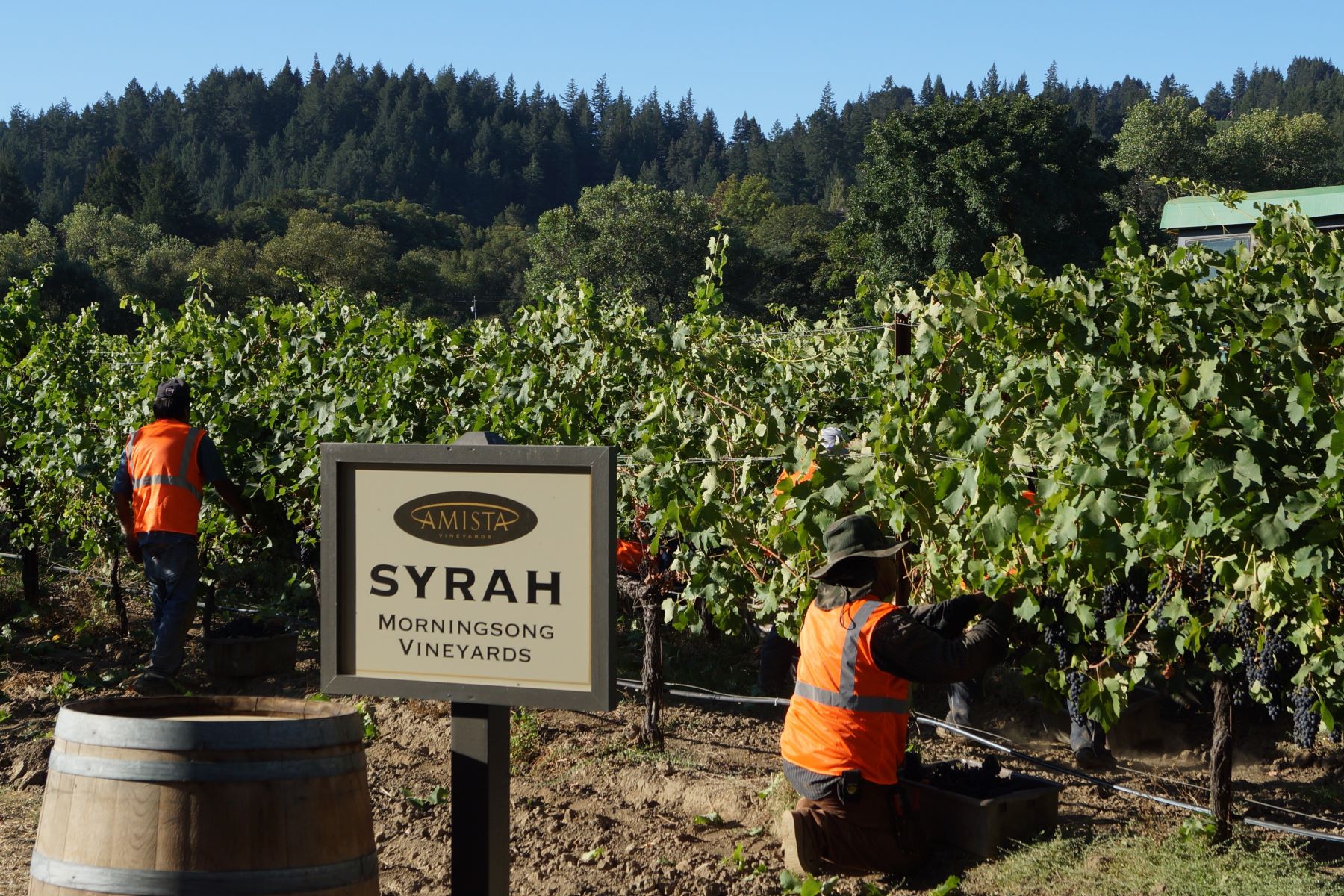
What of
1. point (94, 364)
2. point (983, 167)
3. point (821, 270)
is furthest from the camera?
point (821, 270)

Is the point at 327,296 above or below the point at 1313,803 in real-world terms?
above

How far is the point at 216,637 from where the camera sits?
7.20 meters

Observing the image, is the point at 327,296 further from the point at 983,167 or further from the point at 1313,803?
the point at 983,167

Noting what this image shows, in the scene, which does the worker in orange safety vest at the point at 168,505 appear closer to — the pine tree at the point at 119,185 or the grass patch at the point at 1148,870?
the grass patch at the point at 1148,870

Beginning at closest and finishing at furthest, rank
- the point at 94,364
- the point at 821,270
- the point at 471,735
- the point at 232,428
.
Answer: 1. the point at 471,735
2. the point at 232,428
3. the point at 94,364
4. the point at 821,270

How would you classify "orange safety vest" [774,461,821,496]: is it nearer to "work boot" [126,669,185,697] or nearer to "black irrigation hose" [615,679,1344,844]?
"black irrigation hose" [615,679,1344,844]

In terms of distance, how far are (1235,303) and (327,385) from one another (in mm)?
4573

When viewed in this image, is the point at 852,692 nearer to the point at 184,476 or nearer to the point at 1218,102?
the point at 184,476

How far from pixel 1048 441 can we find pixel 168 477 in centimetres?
418

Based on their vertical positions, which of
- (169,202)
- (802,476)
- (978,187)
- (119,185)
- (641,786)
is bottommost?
(641,786)

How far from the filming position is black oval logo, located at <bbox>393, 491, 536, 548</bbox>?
2.70m

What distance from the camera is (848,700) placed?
393cm

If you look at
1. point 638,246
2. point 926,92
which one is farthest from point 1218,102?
point 638,246

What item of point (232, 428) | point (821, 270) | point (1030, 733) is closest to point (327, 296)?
point (232, 428)
